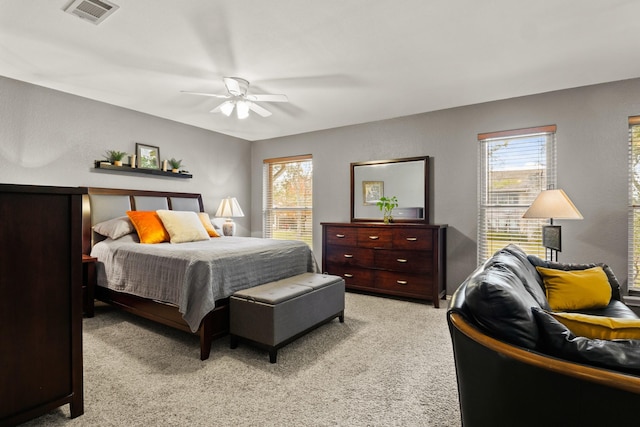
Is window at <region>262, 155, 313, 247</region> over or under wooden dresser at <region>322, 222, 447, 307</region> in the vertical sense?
over

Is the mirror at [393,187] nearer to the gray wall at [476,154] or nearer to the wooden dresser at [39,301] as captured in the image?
the gray wall at [476,154]

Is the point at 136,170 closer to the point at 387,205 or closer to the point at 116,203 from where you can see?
the point at 116,203

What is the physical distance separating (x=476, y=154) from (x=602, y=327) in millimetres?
3255

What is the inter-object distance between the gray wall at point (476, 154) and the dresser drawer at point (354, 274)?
0.82m

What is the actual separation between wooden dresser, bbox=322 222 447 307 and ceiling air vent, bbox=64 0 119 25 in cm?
330

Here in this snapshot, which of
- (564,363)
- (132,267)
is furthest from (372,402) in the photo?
(132,267)

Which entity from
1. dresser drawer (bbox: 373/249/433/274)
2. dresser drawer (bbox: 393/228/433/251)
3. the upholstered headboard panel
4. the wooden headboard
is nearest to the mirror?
dresser drawer (bbox: 393/228/433/251)

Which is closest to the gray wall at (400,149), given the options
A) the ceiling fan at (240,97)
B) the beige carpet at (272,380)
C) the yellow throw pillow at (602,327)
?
the ceiling fan at (240,97)

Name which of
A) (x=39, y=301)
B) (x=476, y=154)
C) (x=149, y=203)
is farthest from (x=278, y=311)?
(x=476, y=154)

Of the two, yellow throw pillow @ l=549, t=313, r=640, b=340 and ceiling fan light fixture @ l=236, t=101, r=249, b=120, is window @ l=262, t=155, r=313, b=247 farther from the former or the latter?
yellow throw pillow @ l=549, t=313, r=640, b=340

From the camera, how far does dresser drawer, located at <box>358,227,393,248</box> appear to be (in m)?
4.18

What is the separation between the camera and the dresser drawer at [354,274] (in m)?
4.33

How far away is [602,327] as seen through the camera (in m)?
1.16

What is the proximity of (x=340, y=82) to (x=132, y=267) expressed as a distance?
2765 mm
